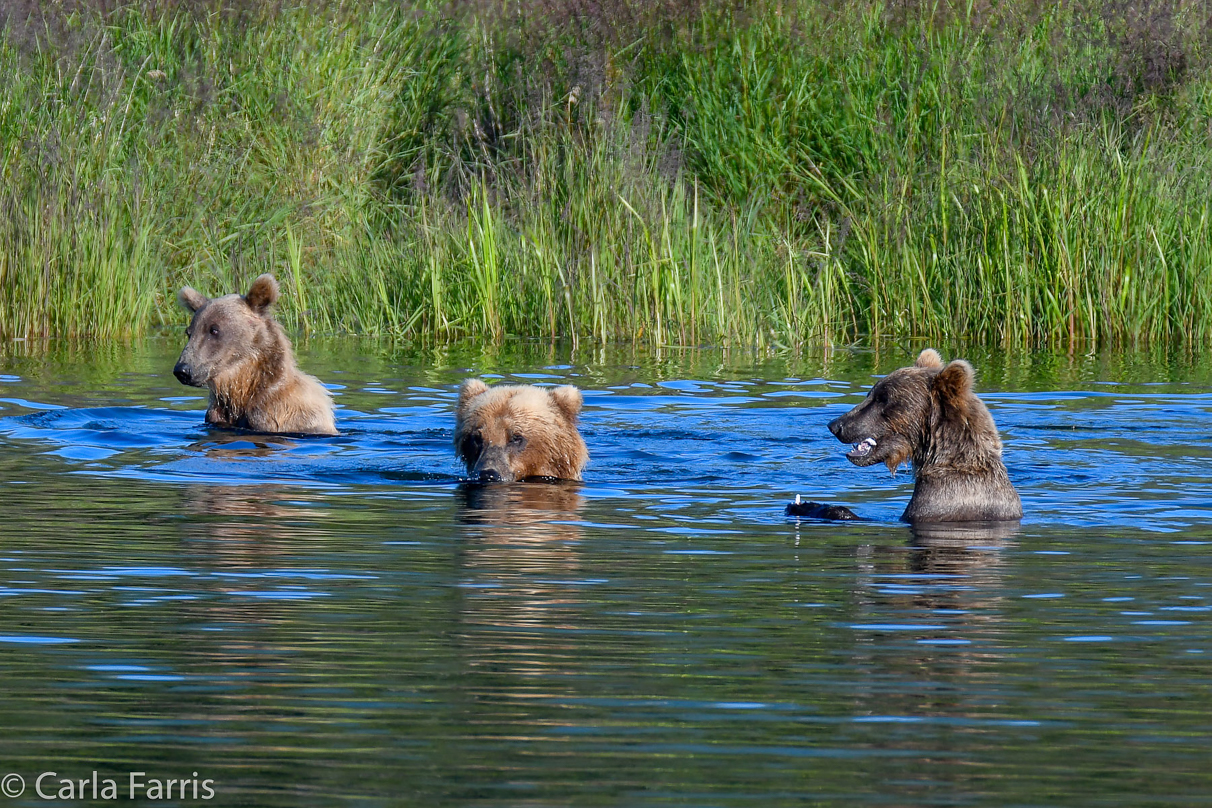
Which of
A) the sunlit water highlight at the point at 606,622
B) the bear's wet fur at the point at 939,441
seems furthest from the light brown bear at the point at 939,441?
the sunlit water highlight at the point at 606,622

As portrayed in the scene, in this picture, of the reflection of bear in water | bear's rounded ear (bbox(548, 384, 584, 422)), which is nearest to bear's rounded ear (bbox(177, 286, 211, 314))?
bear's rounded ear (bbox(548, 384, 584, 422))

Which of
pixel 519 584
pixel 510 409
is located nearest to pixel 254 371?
pixel 510 409

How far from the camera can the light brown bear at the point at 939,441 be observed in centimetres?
798

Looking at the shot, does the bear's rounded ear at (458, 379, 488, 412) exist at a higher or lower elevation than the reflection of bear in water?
higher

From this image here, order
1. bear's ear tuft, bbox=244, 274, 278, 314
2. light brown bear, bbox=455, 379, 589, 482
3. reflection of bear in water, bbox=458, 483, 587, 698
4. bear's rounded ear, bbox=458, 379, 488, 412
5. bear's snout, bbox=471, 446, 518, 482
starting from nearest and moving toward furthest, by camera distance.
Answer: reflection of bear in water, bbox=458, 483, 587, 698 → bear's snout, bbox=471, 446, 518, 482 → light brown bear, bbox=455, 379, 589, 482 → bear's rounded ear, bbox=458, 379, 488, 412 → bear's ear tuft, bbox=244, 274, 278, 314

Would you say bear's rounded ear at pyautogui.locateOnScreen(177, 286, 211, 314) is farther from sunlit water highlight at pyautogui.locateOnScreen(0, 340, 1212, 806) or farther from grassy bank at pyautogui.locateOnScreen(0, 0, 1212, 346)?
grassy bank at pyautogui.locateOnScreen(0, 0, 1212, 346)

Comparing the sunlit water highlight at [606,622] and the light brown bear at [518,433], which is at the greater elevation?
the light brown bear at [518,433]

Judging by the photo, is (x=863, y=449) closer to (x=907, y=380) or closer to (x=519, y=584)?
(x=907, y=380)

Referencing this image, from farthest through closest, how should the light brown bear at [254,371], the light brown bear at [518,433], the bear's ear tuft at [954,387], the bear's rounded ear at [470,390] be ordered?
the light brown bear at [254,371] < the bear's rounded ear at [470,390] < the light brown bear at [518,433] < the bear's ear tuft at [954,387]

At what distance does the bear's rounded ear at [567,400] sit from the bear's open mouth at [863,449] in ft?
5.32

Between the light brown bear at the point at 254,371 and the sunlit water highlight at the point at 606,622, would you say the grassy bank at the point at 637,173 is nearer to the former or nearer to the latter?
the sunlit water highlight at the point at 606,622

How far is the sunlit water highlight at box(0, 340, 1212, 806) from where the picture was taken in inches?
147

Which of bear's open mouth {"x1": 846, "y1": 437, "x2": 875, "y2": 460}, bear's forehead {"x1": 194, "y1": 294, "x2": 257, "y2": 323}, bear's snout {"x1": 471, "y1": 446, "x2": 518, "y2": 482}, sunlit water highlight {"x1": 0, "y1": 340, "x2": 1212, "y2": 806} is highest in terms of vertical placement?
bear's forehead {"x1": 194, "y1": 294, "x2": 257, "y2": 323}

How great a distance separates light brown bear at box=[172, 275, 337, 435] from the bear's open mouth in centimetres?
389
